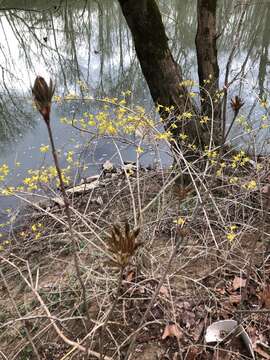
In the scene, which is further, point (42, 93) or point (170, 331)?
point (170, 331)

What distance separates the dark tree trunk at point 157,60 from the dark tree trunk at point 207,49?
328 mm

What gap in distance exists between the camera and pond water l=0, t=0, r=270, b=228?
5.80 m

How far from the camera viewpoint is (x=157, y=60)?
362 cm

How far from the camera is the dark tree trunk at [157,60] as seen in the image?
345 centimetres

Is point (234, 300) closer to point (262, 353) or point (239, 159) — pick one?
point (262, 353)

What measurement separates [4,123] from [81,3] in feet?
20.5

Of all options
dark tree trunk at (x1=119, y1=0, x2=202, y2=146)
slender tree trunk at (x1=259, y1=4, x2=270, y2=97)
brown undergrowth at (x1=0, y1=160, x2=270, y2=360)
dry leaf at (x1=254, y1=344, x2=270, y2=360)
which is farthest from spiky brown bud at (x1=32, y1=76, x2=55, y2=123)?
slender tree trunk at (x1=259, y1=4, x2=270, y2=97)

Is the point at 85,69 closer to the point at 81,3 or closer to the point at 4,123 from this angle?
the point at 4,123

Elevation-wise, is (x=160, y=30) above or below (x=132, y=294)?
above

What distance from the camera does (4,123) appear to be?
6.84 metres

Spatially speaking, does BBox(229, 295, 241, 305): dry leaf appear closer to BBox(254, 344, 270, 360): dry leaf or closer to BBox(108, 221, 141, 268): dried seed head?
BBox(254, 344, 270, 360): dry leaf

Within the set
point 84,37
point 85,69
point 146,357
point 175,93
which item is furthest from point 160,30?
point 84,37

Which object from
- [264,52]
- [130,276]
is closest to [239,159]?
[130,276]

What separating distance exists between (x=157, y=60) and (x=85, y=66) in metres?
5.30
